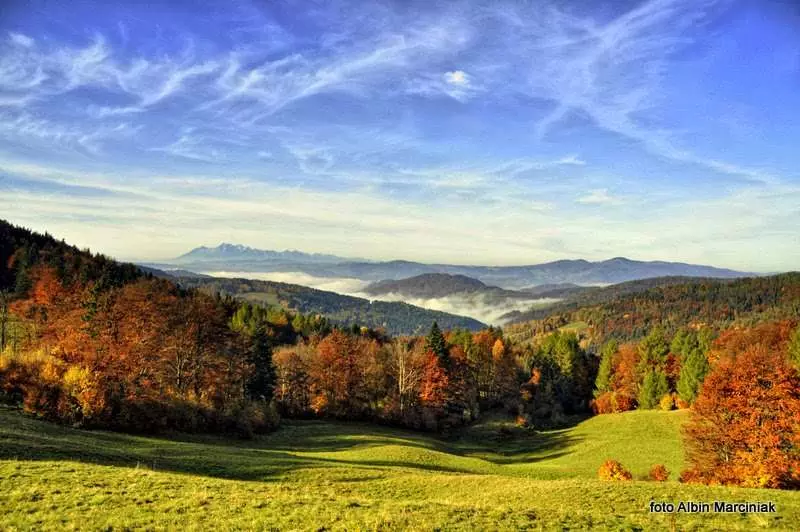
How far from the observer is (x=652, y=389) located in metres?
96.2

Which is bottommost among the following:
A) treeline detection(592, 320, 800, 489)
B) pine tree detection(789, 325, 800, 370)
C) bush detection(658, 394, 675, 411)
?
bush detection(658, 394, 675, 411)

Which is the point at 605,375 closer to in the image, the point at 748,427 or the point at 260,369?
the point at 748,427

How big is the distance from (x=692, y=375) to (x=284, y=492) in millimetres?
91639

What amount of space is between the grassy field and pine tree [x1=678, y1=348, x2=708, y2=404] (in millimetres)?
53914

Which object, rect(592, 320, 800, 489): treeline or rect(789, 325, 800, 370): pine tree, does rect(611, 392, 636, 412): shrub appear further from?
rect(592, 320, 800, 489): treeline

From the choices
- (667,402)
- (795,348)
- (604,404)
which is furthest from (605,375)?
(795,348)

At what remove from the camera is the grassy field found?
51.2 ft

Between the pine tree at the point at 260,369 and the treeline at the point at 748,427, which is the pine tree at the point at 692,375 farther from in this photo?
the pine tree at the point at 260,369

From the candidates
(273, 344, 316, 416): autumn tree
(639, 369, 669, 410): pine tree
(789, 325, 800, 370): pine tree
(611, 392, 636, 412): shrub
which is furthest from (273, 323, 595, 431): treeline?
(789, 325, 800, 370): pine tree

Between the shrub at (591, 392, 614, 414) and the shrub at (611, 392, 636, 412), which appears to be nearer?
the shrub at (611, 392, 636, 412)

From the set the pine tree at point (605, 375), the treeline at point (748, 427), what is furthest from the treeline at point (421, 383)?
the treeline at point (748, 427)

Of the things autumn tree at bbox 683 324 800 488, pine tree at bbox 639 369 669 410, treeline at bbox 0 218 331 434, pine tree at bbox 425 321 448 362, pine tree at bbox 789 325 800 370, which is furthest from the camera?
pine tree at bbox 425 321 448 362

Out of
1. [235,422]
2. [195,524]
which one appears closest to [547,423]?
[235,422]

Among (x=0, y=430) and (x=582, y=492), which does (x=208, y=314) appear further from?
(x=582, y=492)
